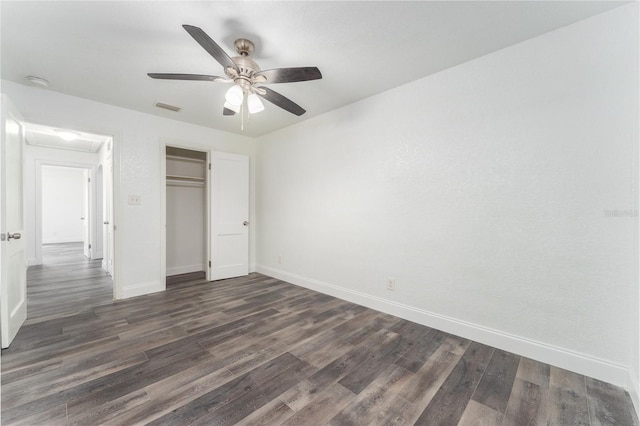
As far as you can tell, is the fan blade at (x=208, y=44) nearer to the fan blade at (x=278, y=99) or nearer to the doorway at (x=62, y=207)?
the fan blade at (x=278, y=99)

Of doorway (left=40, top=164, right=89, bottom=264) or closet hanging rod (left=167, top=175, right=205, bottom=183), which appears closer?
closet hanging rod (left=167, top=175, right=205, bottom=183)

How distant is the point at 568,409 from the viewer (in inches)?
60.8

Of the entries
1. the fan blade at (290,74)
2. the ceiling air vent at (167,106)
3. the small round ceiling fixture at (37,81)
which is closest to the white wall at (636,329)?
the fan blade at (290,74)

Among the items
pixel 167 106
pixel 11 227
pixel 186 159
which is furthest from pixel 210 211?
pixel 11 227

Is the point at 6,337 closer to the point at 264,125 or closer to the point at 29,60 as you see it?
the point at 29,60

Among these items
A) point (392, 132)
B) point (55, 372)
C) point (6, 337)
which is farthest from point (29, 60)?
point (392, 132)

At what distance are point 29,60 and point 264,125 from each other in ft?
8.20

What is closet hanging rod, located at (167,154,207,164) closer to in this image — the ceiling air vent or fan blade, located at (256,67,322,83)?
the ceiling air vent

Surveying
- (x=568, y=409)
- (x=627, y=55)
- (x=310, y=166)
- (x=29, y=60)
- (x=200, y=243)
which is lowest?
(x=568, y=409)

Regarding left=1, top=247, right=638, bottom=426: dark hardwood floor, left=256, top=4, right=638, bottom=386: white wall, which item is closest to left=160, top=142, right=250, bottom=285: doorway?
left=1, top=247, right=638, bottom=426: dark hardwood floor

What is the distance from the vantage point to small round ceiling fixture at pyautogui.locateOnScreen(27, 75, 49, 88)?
8.63 ft

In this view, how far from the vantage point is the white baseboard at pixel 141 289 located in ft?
11.1

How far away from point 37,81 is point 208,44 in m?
2.55

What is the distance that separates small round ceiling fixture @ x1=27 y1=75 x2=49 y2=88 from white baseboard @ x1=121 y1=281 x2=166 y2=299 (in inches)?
98.4
